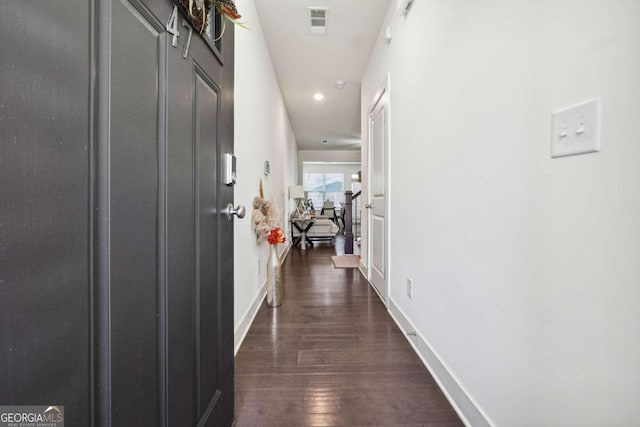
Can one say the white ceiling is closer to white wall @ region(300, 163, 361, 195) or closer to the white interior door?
the white interior door

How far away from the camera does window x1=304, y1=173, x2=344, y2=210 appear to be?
404 inches

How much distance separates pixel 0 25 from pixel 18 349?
1.27 ft

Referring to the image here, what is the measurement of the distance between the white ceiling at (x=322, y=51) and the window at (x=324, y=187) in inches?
186

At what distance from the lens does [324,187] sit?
10.4 m

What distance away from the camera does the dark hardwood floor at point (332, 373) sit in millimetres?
1242

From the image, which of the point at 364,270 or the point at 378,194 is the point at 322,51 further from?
the point at 364,270

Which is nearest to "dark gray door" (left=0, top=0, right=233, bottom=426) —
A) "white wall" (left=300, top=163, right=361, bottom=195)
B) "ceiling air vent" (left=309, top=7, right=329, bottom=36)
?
"ceiling air vent" (left=309, top=7, right=329, bottom=36)

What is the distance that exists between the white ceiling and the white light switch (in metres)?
2.27

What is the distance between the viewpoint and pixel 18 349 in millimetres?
346

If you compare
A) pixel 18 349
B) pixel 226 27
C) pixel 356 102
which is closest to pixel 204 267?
pixel 18 349

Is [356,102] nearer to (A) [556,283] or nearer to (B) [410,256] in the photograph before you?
(B) [410,256]

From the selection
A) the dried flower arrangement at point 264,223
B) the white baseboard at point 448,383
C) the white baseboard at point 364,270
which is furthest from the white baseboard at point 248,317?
the white baseboard at point 364,270

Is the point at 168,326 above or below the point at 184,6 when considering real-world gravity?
below

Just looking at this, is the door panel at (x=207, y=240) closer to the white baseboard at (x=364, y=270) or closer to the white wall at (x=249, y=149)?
the white wall at (x=249, y=149)
